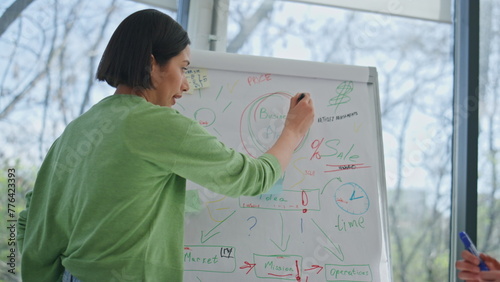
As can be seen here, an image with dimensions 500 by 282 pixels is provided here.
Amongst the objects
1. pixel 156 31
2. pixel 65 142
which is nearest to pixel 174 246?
pixel 65 142

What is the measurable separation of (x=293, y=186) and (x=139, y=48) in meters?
A: 0.72

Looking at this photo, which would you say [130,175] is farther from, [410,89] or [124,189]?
[410,89]

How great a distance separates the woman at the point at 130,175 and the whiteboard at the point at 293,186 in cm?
29

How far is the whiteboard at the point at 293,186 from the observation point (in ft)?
5.49

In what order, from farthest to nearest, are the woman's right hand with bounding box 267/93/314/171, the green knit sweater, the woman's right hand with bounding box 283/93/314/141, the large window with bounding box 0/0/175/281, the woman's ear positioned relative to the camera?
the large window with bounding box 0/0/175/281, the woman's right hand with bounding box 283/93/314/141, the woman's right hand with bounding box 267/93/314/171, the woman's ear, the green knit sweater

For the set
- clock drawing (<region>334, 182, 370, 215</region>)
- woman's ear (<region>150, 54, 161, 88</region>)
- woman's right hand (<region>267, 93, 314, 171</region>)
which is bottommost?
clock drawing (<region>334, 182, 370, 215</region>)

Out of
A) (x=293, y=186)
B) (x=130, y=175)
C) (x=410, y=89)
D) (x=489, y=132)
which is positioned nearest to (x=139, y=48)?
(x=130, y=175)

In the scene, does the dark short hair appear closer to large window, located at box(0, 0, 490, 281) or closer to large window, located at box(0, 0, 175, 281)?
large window, located at box(0, 0, 175, 281)

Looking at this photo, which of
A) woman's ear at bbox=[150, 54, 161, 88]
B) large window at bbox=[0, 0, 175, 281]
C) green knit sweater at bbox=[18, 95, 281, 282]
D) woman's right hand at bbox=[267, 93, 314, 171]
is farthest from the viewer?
large window at bbox=[0, 0, 175, 281]

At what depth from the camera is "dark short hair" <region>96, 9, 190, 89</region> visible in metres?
1.33

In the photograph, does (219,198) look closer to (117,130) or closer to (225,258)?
(225,258)

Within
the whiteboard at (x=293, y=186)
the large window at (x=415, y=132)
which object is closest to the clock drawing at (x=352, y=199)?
the whiteboard at (x=293, y=186)

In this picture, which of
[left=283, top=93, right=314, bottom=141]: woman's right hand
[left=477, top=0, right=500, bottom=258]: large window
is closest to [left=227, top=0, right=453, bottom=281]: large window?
[left=477, top=0, right=500, bottom=258]: large window

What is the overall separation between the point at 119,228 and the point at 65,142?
314 mm
